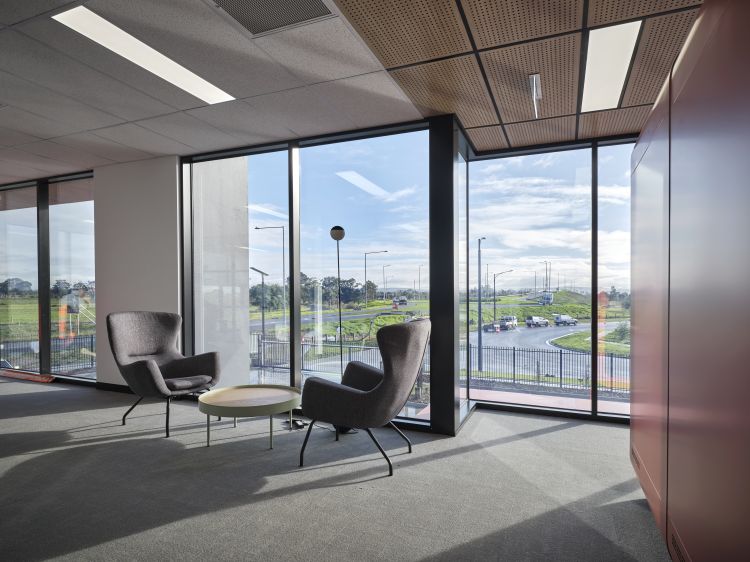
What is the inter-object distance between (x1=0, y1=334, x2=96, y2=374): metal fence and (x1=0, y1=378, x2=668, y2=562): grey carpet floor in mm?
2066

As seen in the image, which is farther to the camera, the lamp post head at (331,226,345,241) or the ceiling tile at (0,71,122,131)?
the lamp post head at (331,226,345,241)

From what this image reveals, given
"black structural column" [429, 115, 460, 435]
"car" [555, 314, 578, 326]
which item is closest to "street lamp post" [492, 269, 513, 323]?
"car" [555, 314, 578, 326]

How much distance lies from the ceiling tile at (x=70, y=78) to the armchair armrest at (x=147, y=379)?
2.18 m

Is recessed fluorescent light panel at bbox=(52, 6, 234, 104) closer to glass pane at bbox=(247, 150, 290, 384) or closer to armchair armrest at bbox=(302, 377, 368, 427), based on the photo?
glass pane at bbox=(247, 150, 290, 384)

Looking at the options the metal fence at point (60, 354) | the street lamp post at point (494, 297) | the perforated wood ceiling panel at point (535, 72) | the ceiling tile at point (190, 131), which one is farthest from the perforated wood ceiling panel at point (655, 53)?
the metal fence at point (60, 354)

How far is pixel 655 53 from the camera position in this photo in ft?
9.37

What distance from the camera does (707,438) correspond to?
4.57 feet

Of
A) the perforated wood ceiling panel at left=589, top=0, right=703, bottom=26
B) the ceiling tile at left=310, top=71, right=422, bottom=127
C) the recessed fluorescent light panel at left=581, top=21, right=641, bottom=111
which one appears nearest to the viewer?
the perforated wood ceiling panel at left=589, top=0, right=703, bottom=26

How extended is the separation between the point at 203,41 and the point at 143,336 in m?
3.06

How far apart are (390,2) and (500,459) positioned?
121 inches

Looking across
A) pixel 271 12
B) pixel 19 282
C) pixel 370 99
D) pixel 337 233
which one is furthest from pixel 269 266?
pixel 19 282

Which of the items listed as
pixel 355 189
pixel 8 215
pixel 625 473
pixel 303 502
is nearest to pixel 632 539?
pixel 625 473

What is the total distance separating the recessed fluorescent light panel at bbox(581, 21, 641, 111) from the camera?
2.66m

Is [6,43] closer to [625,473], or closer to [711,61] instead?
[711,61]
